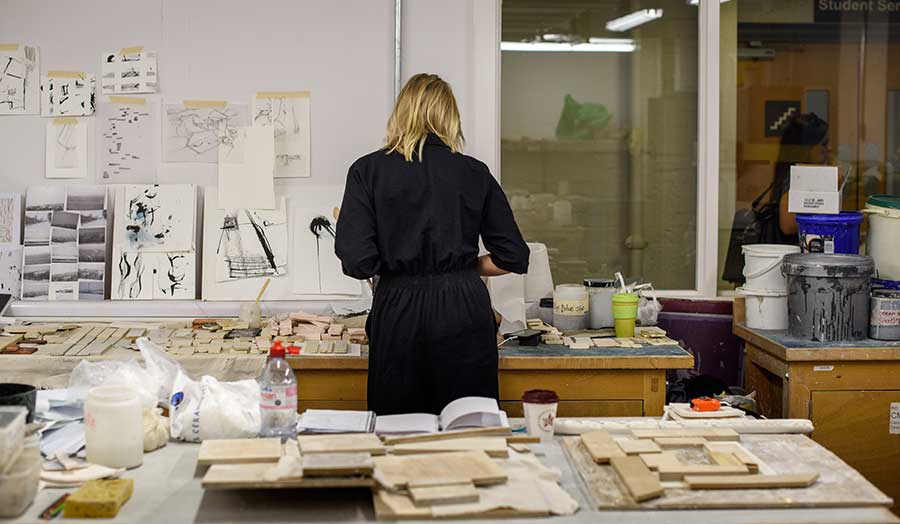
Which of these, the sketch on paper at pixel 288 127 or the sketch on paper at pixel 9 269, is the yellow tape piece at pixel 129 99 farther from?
the sketch on paper at pixel 9 269

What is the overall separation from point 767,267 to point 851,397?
64 centimetres

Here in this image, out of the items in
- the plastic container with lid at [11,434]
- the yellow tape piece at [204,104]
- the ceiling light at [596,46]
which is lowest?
the plastic container with lid at [11,434]

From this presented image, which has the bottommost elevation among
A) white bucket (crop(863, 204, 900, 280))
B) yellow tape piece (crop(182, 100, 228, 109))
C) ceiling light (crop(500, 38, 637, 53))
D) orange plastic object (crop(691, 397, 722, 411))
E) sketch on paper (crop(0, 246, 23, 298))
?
orange plastic object (crop(691, 397, 722, 411))

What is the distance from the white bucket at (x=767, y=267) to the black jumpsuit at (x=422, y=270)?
1379 mm

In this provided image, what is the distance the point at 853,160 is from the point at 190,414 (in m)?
3.75

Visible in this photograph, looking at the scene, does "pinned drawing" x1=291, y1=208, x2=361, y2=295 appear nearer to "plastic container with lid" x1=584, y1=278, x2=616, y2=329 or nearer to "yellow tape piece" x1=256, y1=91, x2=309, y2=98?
"yellow tape piece" x1=256, y1=91, x2=309, y2=98

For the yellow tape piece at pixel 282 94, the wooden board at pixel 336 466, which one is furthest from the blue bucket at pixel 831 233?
the wooden board at pixel 336 466

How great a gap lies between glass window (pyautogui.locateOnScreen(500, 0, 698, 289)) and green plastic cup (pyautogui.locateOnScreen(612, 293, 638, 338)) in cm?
81

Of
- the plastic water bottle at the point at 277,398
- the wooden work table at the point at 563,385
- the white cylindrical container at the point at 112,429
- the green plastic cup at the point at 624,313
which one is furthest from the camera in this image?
the green plastic cup at the point at 624,313

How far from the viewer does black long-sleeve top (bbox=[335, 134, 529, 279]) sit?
3514 millimetres

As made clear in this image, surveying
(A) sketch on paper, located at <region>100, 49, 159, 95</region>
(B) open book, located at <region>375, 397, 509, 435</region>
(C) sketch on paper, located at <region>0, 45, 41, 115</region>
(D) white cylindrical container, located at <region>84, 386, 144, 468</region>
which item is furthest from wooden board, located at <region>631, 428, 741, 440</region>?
(C) sketch on paper, located at <region>0, 45, 41, 115</region>

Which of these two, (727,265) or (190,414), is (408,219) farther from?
(727,265)

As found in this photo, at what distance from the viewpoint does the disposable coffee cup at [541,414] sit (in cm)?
261

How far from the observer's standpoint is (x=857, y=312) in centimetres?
414
